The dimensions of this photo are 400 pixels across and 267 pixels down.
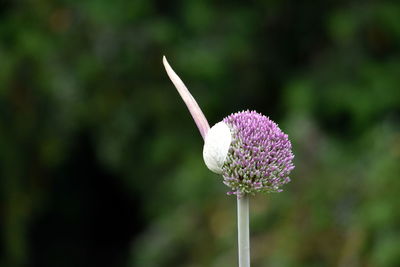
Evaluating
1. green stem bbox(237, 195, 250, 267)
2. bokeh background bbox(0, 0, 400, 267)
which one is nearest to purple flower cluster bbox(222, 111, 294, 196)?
green stem bbox(237, 195, 250, 267)

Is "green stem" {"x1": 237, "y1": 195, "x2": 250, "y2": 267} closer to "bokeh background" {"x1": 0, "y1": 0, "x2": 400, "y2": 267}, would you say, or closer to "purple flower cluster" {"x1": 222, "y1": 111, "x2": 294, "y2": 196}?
"purple flower cluster" {"x1": 222, "y1": 111, "x2": 294, "y2": 196}

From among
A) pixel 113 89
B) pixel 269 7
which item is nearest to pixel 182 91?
pixel 113 89

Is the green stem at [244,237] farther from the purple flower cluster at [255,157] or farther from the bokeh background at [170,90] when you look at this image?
the bokeh background at [170,90]

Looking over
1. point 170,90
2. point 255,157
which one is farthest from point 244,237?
point 170,90

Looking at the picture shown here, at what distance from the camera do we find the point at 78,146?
4609 millimetres

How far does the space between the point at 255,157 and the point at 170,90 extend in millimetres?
3620

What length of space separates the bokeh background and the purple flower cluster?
2.61 metres

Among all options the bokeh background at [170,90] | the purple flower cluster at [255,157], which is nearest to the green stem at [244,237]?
the purple flower cluster at [255,157]

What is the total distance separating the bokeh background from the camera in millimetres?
3852

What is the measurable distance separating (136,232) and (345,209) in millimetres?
2660

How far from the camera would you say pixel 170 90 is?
14.2ft

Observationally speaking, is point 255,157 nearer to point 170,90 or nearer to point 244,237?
point 244,237

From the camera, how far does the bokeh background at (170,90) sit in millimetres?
3852

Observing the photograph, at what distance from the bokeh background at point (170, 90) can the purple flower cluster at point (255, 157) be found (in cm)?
261
